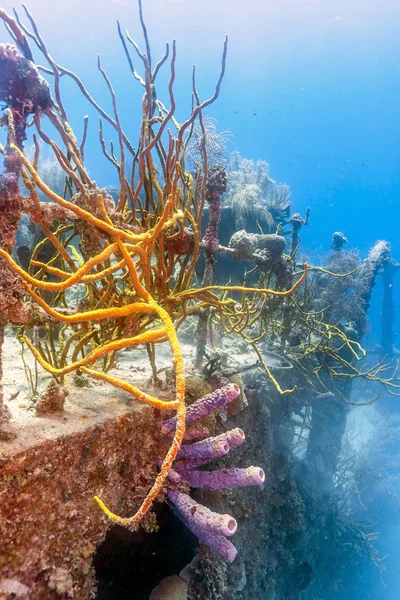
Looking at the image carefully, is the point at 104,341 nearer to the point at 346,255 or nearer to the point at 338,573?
the point at 346,255

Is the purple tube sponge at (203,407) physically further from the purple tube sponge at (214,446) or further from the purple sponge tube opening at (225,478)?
the purple sponge tube opening at (225,478)

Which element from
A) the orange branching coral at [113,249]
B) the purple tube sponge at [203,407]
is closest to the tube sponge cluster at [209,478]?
the purple tube sponge at [203,407]

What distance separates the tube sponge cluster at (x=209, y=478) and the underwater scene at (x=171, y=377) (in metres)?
0.01

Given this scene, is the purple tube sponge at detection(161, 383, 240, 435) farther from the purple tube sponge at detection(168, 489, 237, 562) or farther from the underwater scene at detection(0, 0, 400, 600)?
the purple tube sponge at detection(168, 489, 237, 562)

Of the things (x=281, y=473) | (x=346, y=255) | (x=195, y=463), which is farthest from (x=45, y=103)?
(x=346, y=255)

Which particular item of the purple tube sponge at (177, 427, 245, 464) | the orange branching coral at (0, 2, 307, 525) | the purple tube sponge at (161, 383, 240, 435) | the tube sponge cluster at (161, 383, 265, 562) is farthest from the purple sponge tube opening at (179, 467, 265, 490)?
the orange branching coral at (0, 2, 307, 525)

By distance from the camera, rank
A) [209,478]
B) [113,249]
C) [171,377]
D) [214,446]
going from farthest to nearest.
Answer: [171,377] < [209,478] < [214,446] < [113,249]

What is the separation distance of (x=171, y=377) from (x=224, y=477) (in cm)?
91

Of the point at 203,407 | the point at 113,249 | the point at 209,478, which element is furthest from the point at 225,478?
the point at 113,249

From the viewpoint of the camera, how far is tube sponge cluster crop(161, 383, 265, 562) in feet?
7.14

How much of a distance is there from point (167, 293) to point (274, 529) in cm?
466

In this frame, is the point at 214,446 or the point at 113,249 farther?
the point at 214,446

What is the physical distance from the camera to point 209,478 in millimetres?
2486

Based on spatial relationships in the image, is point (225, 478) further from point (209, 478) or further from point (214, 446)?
point (214, 446)
